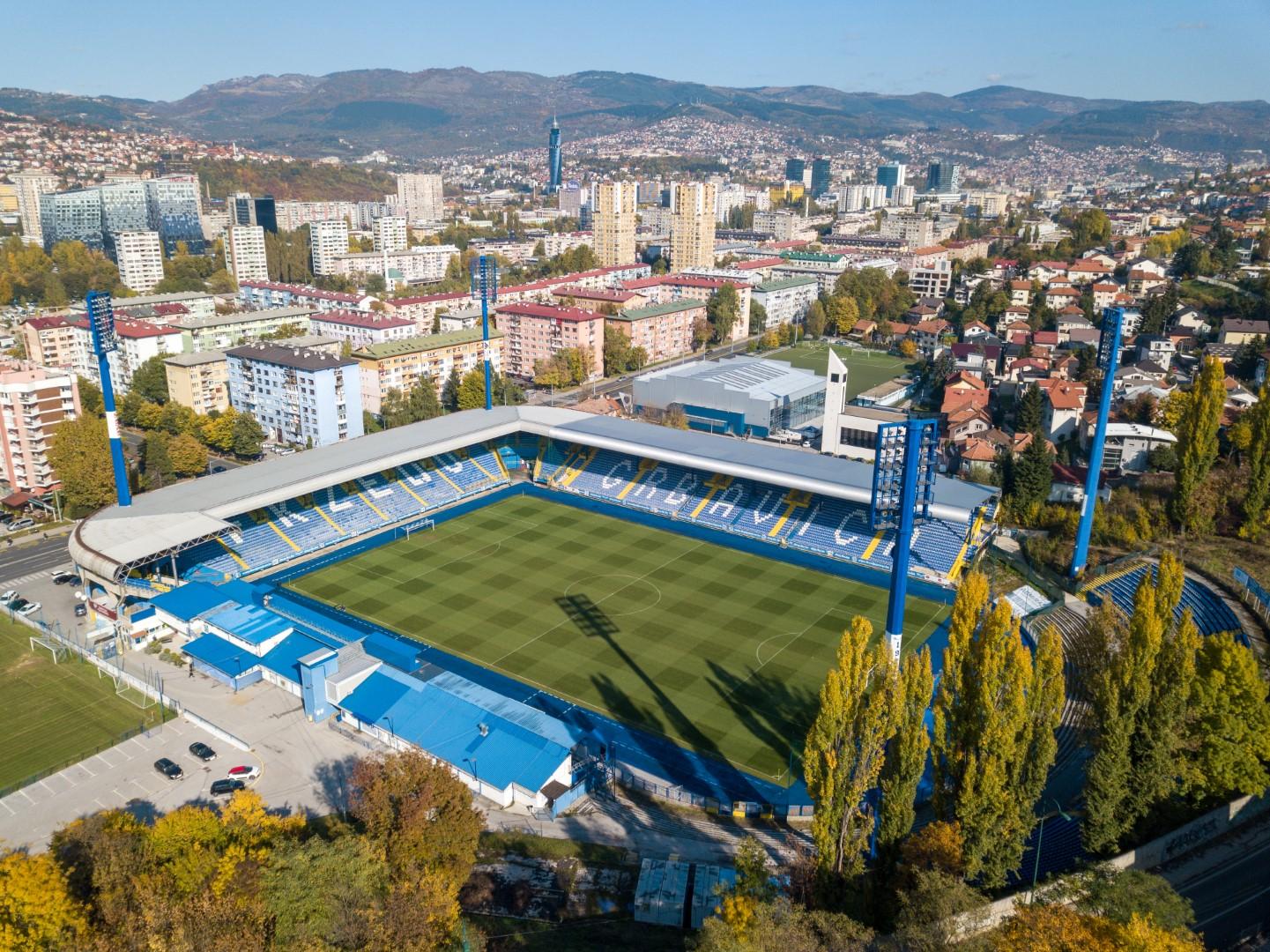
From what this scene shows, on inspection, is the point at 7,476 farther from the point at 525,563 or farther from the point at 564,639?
the point at 564,639

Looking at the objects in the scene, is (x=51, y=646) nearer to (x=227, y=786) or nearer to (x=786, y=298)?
(x=227, y=786)

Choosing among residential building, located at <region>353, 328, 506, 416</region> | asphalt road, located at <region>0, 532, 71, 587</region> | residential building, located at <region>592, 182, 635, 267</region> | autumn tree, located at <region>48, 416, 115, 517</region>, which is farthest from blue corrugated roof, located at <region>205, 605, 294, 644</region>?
residential building, located at <region>592, 182, 635, 267</region>

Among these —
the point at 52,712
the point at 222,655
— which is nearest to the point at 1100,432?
the point at 222,655

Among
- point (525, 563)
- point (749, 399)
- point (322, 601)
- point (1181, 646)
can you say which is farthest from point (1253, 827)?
point (749, 399)

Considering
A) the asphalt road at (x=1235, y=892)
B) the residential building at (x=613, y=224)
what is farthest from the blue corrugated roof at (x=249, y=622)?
the residential building at (x=613, y=224)

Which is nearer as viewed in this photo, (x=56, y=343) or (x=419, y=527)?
(x=419, y=527)
